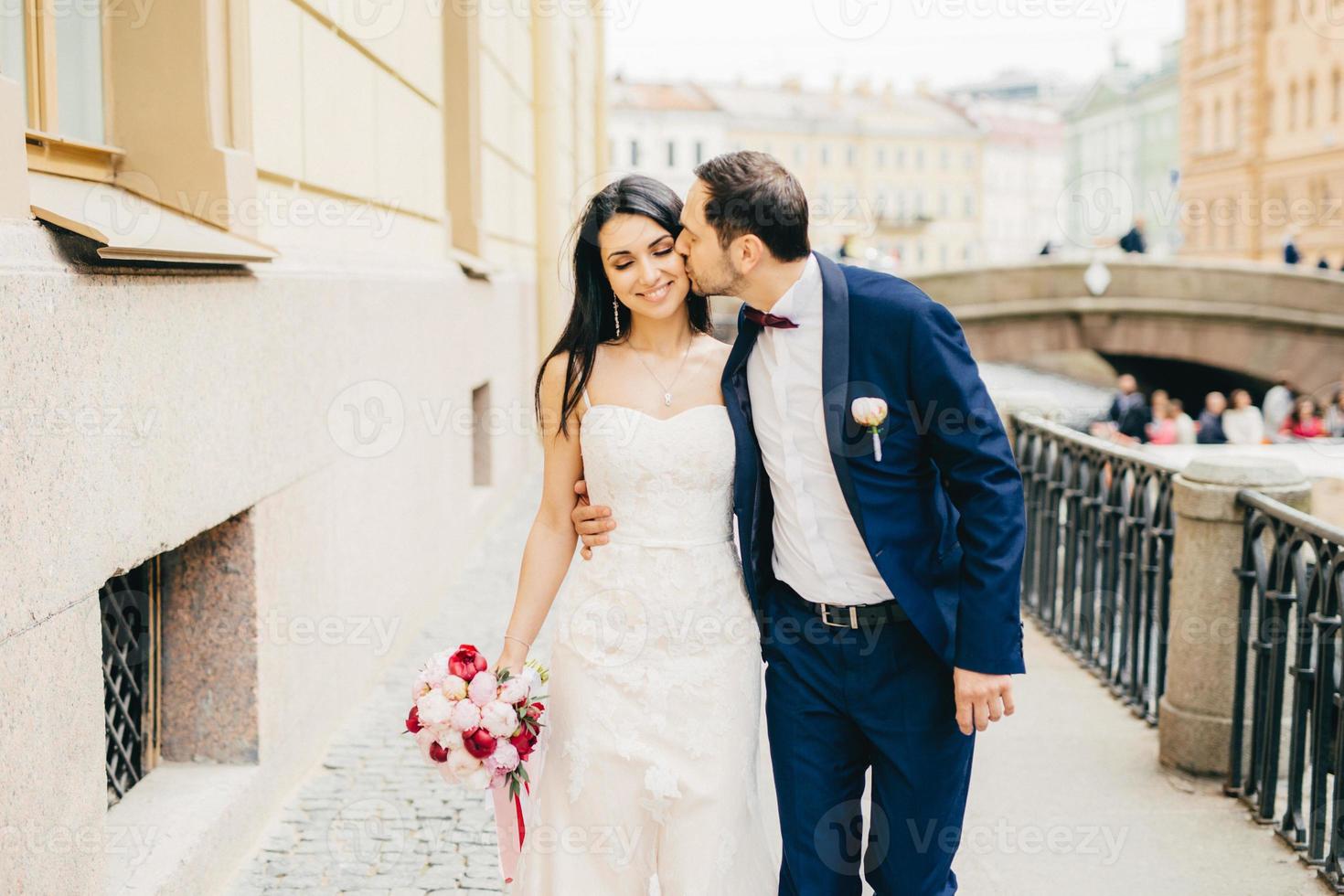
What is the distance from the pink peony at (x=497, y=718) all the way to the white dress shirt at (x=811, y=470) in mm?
698

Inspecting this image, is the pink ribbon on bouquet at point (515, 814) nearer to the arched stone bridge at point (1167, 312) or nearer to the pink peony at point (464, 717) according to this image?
the pink peony at point (464, 717)

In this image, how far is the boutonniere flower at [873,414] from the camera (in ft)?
9.02

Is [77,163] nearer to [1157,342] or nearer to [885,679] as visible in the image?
[885,679]

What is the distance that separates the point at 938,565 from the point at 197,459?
2.08 metres

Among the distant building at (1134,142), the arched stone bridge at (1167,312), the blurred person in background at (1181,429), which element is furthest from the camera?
the distant building at (1134,142)

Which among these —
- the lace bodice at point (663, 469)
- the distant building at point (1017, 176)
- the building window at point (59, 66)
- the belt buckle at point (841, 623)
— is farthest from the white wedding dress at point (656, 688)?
the distant building at point (1017, 176)

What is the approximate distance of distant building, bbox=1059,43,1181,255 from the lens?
6919cm

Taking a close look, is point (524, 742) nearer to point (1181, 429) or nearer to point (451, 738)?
point (451, 738)

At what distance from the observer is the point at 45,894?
2.76m

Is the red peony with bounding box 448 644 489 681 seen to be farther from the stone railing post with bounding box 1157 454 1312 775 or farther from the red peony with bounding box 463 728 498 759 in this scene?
the stone railing post with bounding box 1157 454 1312 775

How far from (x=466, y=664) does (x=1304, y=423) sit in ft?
58.4

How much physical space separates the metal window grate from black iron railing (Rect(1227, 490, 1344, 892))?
11.5 ft

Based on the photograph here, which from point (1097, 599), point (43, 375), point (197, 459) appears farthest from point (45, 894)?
point (1097, 599)

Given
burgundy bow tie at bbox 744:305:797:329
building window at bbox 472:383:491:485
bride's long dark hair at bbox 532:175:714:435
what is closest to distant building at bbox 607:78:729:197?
building window at bbox 472:383:491:485
